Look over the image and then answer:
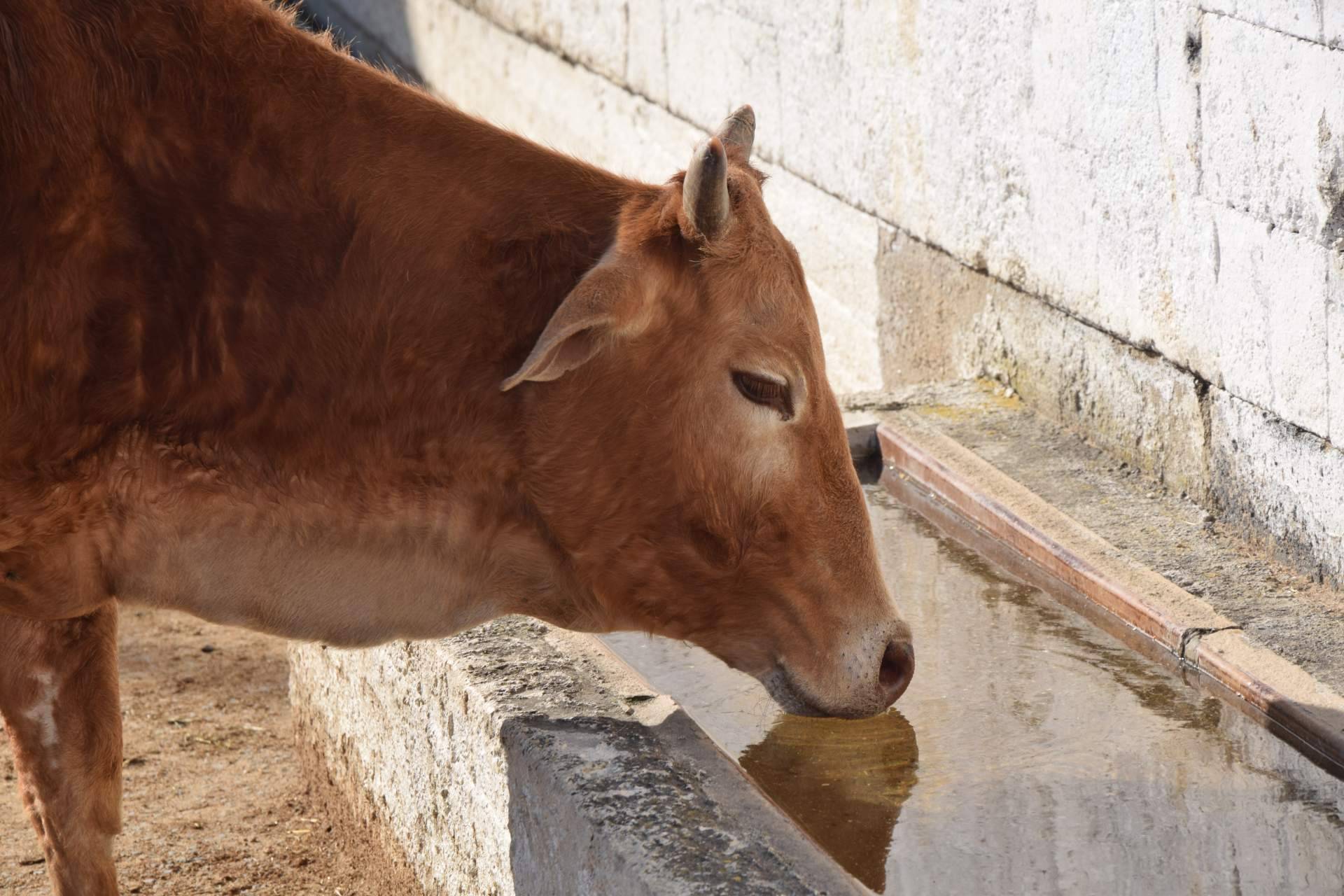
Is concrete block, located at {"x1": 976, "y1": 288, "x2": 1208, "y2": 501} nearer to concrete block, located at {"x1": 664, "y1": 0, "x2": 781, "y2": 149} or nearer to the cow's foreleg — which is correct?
concrete block, located at {"x1": 664, "y1": 0, "x2": 781, "y2": 149}

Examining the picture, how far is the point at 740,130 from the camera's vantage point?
2812mm

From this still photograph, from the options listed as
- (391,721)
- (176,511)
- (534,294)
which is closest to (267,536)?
(176,511)

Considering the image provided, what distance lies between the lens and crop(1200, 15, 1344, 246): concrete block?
11.7 feet

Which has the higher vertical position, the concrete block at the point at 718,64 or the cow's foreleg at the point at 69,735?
the concrete block at the point at 718,64

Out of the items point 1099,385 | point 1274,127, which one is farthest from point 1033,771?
point 1099,385

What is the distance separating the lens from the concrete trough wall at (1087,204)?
375 centimetres

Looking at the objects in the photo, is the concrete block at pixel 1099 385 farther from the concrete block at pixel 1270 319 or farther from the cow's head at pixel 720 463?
the cow's head at pixel 720 463

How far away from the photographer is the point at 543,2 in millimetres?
8414

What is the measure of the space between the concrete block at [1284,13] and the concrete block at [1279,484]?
868 millimetres

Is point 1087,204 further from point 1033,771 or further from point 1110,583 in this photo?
point 1033,771

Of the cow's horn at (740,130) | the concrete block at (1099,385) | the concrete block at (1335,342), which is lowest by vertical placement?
the concrete block at (1099,385)

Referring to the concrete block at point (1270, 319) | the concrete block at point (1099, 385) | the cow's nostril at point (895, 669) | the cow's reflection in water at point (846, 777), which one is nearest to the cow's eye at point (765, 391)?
the cow's nostril at point (895, 669)

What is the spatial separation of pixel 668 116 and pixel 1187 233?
3369mm

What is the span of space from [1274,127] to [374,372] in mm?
2259
